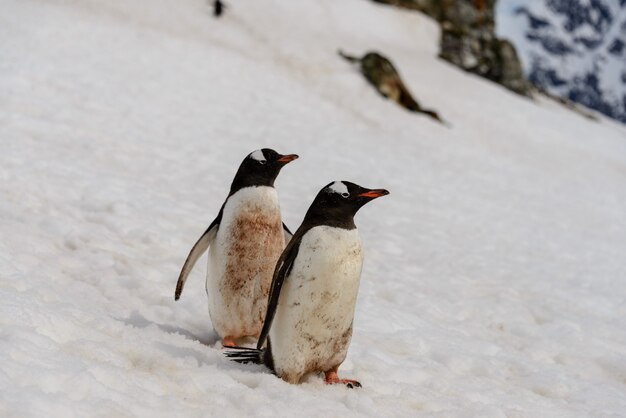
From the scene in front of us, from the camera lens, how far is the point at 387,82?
20219mm

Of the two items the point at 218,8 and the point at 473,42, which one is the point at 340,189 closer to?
the point at 218,8

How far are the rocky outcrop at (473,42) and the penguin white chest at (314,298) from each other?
25.8m

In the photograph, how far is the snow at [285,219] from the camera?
365 cm

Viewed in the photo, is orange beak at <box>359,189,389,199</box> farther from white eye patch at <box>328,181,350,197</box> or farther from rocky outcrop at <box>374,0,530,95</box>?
rocky outcrop at <box>374,0,530,95</box>

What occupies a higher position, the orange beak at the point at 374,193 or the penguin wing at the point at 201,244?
the orange beak at the point at 374,193

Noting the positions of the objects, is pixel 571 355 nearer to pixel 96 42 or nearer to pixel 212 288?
pixel 212 288

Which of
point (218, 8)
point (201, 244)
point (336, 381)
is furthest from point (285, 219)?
point (218, 8)

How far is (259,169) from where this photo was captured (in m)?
4.36

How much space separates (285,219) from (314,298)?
5.16m

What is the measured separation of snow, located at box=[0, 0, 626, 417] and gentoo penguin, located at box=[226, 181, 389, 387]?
0.69ft

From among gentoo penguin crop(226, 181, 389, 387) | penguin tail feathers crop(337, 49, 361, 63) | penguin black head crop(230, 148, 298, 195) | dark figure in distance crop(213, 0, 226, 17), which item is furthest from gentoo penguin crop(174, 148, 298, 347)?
dark figure in distance crop(213, 0, 226, 17)

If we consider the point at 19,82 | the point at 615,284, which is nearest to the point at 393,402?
the point at 615,284

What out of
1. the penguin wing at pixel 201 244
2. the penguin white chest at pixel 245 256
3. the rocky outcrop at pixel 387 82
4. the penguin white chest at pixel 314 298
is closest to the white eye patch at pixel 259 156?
the penguin white chest at pixel 245 256

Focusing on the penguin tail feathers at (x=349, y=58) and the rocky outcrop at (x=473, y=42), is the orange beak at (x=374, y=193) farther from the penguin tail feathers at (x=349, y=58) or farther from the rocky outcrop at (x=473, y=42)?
the rocky outcrop at (x=473, y=42)
